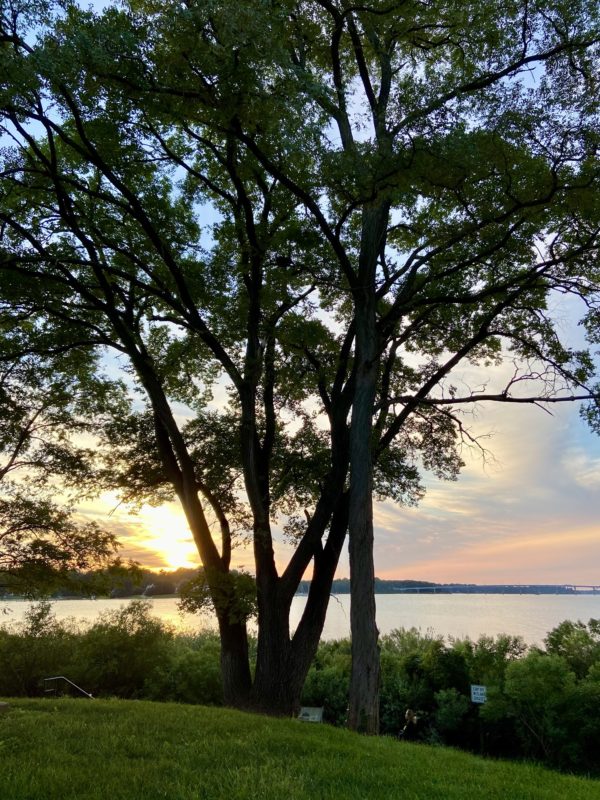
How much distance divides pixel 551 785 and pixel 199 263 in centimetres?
947

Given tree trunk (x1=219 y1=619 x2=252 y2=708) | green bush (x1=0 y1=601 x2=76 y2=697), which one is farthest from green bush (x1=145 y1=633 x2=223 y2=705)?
tree trunk (x1=219 y1=619 x2=252 y2=708)

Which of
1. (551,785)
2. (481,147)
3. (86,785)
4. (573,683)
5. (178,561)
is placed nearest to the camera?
(86,785)

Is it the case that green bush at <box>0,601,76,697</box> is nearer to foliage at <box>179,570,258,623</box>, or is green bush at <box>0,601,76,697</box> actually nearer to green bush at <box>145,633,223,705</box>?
green bush at <box>145,633,223,705</box>

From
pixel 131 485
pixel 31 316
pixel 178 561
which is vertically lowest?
pixel 178 561

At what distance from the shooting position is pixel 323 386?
38.9ft

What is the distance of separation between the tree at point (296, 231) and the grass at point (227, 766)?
101 inches

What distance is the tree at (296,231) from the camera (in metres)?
7.12

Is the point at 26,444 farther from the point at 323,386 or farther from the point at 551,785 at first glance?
the point at 551,785

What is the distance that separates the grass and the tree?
2557 millimetres

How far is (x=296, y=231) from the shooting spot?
10.2 m

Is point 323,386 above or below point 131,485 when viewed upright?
above

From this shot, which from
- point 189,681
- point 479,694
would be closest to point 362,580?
point 479,694

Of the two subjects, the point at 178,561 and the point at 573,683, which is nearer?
the point at 573,683

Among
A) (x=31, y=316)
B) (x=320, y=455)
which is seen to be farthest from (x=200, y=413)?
(x=31, y=316)
